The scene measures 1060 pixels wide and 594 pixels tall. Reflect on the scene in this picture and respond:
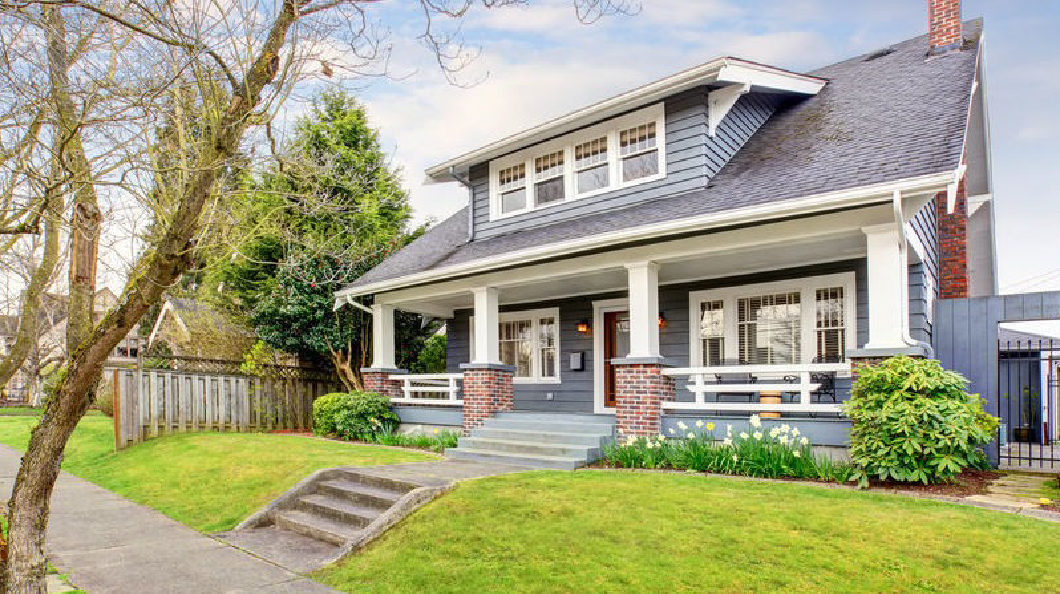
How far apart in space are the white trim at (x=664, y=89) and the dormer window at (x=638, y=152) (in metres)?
0.45

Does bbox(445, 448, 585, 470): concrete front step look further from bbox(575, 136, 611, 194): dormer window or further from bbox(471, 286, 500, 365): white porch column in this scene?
bbox(575, 136, 611, 194): dormer window

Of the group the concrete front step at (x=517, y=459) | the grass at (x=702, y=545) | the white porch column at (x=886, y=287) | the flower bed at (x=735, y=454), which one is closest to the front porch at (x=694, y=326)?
the white porch column at (x=886, y=287)

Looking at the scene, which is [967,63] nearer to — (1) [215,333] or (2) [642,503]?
(2) [642,503]

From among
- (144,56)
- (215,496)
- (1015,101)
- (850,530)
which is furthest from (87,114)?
(1015,101)

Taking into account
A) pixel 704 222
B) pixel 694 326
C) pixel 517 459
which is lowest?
pixel 517 459

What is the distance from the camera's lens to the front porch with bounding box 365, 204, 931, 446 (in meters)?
8.23

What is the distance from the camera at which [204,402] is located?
14.2 metres

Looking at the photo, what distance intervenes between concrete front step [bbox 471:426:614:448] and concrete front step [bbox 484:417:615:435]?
0.41ft

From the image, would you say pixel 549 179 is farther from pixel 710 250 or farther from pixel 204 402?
pixel 204 402

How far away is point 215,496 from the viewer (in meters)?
8.57

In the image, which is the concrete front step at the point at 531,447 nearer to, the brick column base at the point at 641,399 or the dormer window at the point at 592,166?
the brick column base at the point at 641,399

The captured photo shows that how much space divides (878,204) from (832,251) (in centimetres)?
181

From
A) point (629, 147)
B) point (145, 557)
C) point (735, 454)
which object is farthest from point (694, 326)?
point (145, 557)

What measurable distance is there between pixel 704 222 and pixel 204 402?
11.0 m
